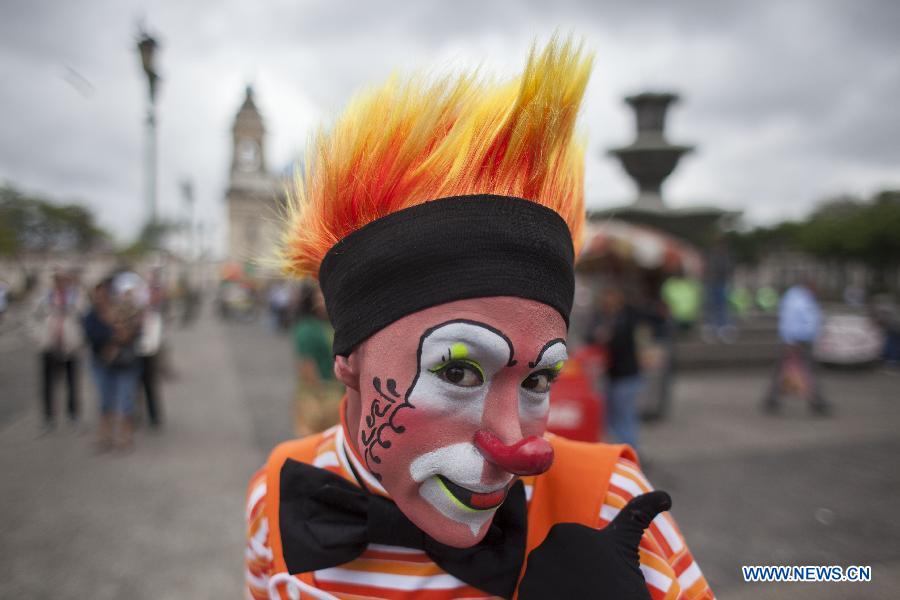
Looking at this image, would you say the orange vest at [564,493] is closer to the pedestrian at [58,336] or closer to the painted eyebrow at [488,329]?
the painted eyebrow at [488,329]

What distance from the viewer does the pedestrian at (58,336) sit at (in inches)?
242

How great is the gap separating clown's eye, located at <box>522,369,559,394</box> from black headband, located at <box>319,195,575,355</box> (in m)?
0.12

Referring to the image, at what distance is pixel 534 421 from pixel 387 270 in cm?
38

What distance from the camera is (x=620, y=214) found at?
11891mm

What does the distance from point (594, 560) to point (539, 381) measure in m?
0.31

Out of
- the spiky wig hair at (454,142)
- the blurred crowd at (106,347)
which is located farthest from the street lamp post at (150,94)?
the spiky wig hair at (454,142)

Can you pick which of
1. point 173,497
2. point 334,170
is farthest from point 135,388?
point 334,170

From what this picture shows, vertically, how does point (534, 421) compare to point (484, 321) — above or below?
below

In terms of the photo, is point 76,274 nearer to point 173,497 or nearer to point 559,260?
point 173,497

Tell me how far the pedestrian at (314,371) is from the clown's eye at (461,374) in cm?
337

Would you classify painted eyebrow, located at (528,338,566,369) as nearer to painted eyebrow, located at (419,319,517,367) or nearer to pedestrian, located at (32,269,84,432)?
painted eyebrow, located at (419,319,517,367)

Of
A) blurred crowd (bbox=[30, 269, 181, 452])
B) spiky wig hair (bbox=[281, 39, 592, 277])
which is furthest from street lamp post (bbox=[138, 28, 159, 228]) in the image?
spiky wig hair (bbox=[281, 39, 592, 277])

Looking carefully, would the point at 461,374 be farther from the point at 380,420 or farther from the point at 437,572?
the point at 437,572

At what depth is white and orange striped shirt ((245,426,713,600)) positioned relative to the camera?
3.64 ft
